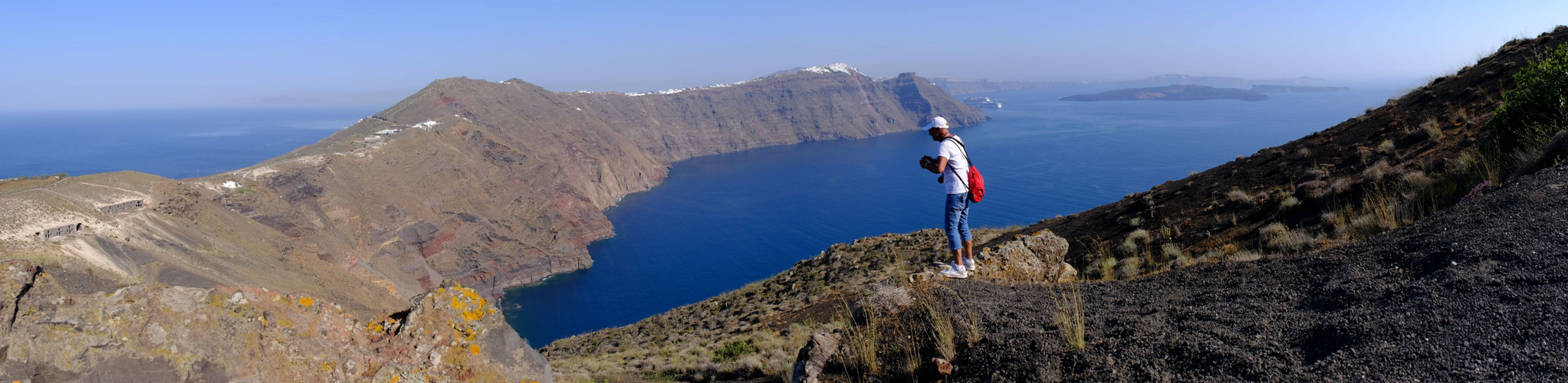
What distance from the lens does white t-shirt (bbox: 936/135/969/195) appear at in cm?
791

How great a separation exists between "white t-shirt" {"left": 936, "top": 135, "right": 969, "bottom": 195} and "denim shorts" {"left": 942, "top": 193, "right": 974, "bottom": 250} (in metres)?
0.09

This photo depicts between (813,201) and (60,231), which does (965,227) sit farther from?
(813,201)

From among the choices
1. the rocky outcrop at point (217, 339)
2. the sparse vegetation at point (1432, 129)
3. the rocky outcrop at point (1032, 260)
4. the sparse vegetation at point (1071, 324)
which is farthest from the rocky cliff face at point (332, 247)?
the sparse vegetation at point (1432, 129)

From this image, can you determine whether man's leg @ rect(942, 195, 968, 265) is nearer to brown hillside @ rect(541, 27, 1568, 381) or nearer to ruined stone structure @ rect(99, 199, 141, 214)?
brown hillside @ rect(541, 27, 1568, 381)

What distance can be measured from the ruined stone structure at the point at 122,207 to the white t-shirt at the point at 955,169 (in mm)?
38161

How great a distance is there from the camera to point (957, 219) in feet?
26.6

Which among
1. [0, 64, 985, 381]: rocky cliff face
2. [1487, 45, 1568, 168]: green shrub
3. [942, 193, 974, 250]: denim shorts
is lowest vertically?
[0, 64, 985, 381]: rocky cliff face

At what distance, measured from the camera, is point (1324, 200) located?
35.5ft

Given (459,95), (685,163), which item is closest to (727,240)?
(459,95)

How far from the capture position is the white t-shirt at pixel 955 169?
7.91 metres

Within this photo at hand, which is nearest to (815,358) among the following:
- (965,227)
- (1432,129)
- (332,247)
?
(965,227)

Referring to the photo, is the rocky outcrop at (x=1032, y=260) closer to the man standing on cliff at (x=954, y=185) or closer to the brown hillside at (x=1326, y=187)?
the brown hillside at (x=1326, y=187)

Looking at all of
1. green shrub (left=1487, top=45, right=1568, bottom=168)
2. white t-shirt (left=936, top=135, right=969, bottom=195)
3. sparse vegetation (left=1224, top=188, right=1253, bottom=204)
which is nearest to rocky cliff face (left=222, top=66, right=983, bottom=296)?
white t-shirt (left=936, top=135, right=969, bottom=195)

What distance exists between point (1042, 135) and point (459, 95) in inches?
4969
